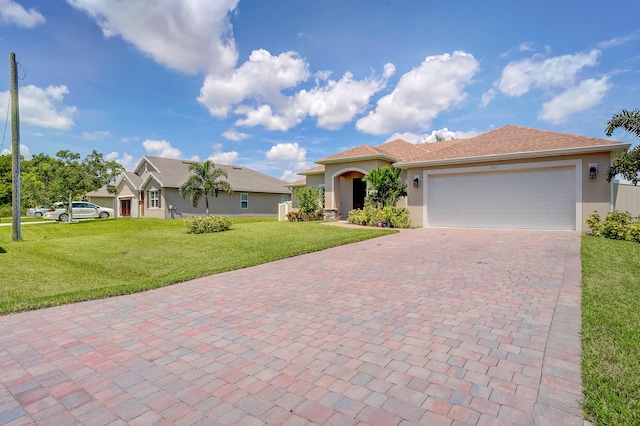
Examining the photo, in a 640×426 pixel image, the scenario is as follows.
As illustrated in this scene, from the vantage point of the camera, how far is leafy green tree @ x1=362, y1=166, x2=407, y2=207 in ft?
52.5

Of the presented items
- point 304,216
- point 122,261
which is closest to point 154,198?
point 304,216

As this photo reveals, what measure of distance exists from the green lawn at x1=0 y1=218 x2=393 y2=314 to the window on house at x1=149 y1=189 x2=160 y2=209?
48.0 feet

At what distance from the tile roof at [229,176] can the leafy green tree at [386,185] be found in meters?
14.8

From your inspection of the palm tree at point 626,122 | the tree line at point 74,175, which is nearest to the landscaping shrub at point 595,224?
the palm tree at point 626,122

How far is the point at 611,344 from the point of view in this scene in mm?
3168

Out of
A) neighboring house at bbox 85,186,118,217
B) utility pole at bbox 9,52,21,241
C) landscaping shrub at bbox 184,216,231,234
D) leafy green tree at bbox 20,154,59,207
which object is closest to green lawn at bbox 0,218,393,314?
landscaping shrub at bbox 184,216,231,234

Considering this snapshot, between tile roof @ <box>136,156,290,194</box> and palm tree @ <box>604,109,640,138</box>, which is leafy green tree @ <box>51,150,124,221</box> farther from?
palm tree @ <box>604,109,640,138</box>

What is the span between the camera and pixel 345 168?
1959 centimetres

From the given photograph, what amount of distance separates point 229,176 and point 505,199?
78.1ft

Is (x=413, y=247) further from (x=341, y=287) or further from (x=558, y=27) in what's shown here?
(x=558, y=27)

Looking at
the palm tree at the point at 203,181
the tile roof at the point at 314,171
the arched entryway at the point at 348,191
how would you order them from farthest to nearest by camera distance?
the tile roof at the point at 314,171 → the palm tree at the point at 203,181 → the arched entryway at the point at 348,191

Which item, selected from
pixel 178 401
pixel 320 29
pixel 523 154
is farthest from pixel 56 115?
pixel 523 154

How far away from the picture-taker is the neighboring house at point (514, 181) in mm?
11797

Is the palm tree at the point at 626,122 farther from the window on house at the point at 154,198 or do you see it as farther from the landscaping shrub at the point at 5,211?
the landscaping shrub at the point at 5,211
